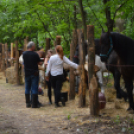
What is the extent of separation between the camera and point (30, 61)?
23.7 ft

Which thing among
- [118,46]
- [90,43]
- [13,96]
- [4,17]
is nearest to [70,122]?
[90,43]

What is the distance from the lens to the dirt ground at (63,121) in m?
4.89

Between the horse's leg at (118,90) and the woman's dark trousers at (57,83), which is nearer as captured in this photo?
the woman's dark trousers at (57,83)

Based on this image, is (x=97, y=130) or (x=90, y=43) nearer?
(x=97, y=130)

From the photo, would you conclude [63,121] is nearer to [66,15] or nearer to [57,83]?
[57,83]

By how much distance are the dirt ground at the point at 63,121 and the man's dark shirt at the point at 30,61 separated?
1.10m

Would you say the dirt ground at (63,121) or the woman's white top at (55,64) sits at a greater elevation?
the woman's white top at (55,64)

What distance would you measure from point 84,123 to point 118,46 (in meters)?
2.16

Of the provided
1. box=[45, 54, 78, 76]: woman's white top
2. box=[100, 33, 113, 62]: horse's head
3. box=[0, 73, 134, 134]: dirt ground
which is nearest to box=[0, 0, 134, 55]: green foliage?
box=[100, 33, 113, 62]: horse's head

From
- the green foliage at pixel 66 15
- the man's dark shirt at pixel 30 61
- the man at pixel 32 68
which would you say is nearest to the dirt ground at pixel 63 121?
the man at pixel 32 68

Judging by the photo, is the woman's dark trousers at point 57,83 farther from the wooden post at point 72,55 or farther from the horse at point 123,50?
the horse at point 123,50

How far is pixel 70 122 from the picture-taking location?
5.44 meters

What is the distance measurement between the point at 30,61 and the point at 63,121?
235 centimetres

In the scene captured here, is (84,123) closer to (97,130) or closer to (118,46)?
(97,130)
